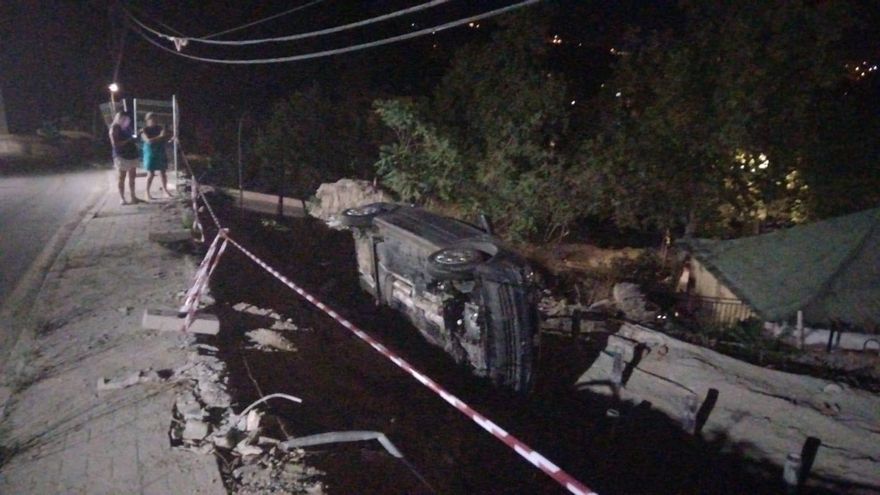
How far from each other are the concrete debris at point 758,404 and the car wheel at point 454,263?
2797 mm

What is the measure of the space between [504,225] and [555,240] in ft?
6.75

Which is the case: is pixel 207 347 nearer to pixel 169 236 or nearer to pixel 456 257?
pixel 456 257

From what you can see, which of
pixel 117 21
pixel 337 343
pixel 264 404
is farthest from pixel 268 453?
pixel 117 21

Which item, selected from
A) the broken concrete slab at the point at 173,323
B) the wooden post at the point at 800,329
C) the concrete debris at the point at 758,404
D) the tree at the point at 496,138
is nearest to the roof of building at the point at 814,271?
the wooden post at the point at 800,329

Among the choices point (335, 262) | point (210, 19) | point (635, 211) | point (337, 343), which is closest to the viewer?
point (337, 343)

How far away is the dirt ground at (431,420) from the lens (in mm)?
4750

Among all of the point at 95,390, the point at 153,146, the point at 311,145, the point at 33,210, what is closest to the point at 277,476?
the point at 95,390

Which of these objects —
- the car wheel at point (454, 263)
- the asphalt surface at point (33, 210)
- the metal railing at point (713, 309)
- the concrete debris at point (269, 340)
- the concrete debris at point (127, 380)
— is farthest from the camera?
the metal railing at point (713, 309)

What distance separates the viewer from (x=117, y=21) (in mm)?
24281

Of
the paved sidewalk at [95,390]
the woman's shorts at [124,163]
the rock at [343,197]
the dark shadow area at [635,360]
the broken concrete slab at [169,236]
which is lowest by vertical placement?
the dark shadow area at [635,360]

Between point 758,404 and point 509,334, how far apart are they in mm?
2996

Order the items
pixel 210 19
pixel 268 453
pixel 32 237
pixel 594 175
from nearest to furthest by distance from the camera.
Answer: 1. pixel 268 453
2. pixel 32 237
3. pixel 594 175
4. pixel 210 19

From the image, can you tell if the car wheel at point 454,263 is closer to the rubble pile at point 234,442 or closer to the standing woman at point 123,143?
the rubble pile at point 234,442

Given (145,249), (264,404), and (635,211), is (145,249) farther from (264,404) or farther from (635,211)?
(635,211)
